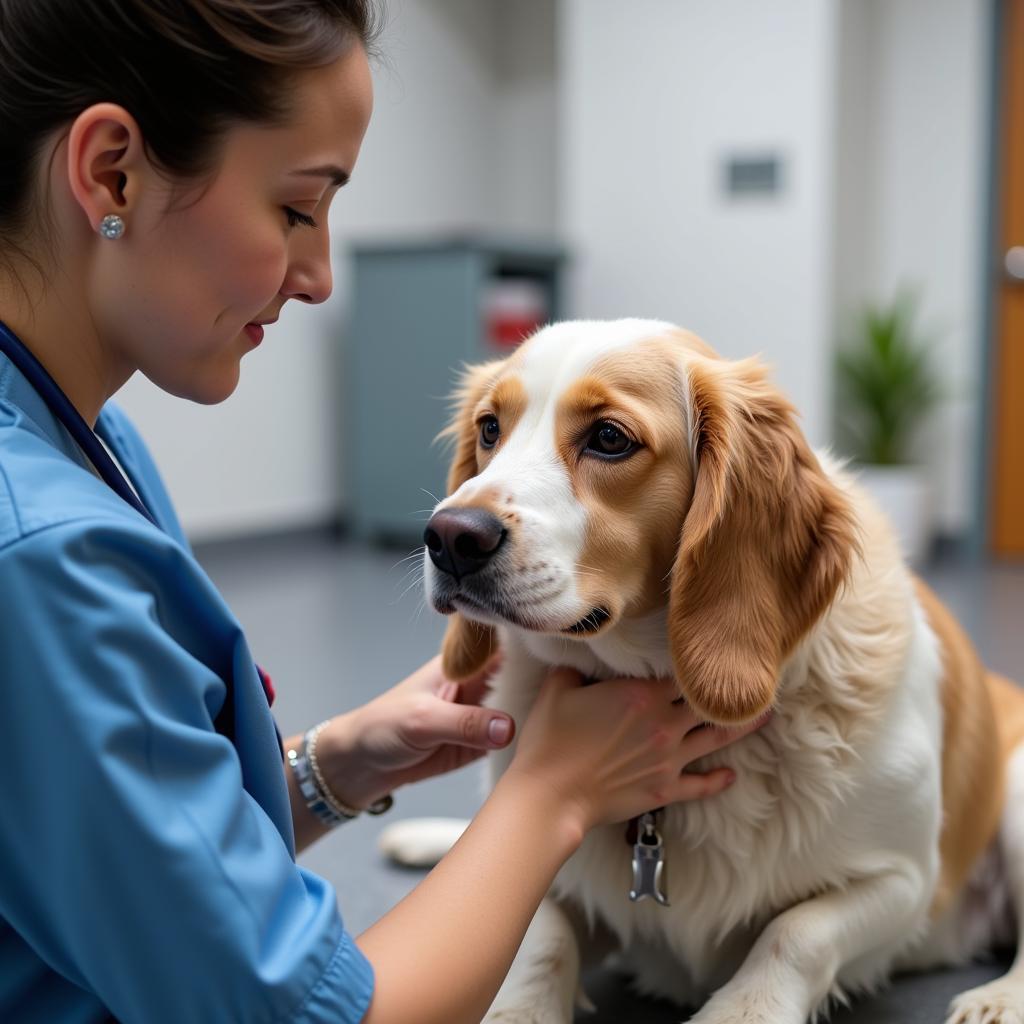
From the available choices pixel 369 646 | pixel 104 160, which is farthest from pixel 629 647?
pixel 369 646

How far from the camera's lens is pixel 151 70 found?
2.77 ft

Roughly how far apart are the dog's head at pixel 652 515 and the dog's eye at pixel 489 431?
0.03 m

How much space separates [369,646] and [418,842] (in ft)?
5.53

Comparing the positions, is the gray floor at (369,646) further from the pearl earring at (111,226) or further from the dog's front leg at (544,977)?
the pearl earring at (111,226)

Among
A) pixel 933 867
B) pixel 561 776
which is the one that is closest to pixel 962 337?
pixel 933 867

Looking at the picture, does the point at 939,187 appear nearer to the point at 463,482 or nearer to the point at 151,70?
the point at 463,482

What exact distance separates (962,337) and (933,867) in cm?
458

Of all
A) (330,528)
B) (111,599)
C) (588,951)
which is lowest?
(330,528)

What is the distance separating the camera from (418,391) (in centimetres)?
541

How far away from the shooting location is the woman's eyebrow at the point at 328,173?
3.06 feet

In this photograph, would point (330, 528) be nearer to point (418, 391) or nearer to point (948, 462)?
point (418, 391)

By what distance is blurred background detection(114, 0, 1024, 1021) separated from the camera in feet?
16.9

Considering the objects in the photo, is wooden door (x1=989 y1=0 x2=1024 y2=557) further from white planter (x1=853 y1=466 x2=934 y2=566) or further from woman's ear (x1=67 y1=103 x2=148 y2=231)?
woman's ear (x1=67 y1=103 x2=148 y2=231)

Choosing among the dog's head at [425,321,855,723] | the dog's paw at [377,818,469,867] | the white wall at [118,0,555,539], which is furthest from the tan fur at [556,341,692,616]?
the white wall at [118,0,555,539]
